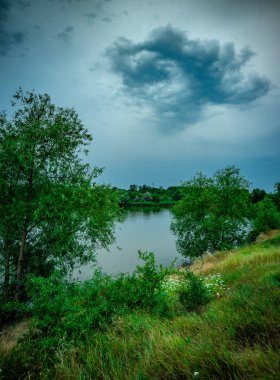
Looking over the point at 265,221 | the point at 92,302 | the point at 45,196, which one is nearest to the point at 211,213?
the point at 265,221

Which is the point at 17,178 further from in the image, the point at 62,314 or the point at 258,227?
the point at 258,227

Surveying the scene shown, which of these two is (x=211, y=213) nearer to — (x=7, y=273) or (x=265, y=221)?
(x=265, y=221)

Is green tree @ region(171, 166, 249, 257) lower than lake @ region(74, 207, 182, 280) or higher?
higher

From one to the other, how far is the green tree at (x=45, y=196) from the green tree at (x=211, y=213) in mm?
15496

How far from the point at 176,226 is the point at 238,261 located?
16.1 metres

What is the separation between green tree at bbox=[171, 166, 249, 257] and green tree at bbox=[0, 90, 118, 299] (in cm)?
1550

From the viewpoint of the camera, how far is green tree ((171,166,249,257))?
27469mm

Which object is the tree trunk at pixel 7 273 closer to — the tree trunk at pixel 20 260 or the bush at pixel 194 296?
the tree trunk at pixel 20 260

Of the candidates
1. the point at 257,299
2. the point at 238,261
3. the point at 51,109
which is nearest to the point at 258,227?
the point at 238,261

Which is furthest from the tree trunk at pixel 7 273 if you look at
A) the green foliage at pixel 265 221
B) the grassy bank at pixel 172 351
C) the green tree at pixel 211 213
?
the green foliage at pixel 265 221

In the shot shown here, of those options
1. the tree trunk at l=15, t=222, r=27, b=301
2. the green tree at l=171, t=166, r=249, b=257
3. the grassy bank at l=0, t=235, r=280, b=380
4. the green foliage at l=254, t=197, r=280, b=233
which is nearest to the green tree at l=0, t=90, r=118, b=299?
the tree trunk at l=15, t=222, r=27, b=301

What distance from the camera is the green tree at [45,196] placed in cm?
1267

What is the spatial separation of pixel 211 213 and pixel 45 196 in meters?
20.4

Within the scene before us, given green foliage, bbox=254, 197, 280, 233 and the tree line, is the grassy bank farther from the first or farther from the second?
green foliage, bbox=254, 197, 280, 233
